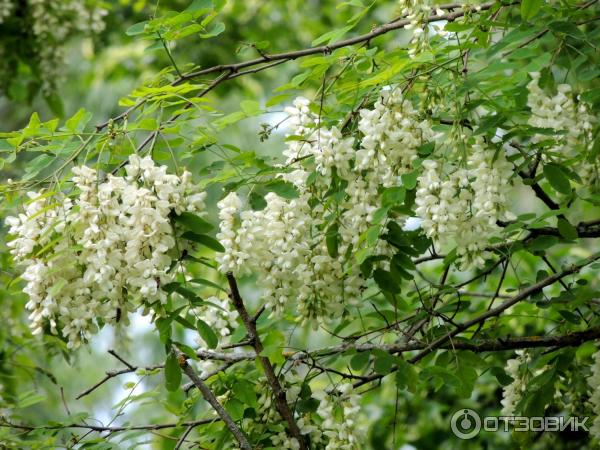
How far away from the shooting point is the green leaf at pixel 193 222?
6.09 ft

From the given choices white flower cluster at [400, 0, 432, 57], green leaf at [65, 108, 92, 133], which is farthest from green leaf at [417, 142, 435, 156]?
green leaf at [65, 108, 92, 133]

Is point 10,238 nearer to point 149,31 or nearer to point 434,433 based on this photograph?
point 149,31

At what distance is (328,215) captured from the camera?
6.83ft

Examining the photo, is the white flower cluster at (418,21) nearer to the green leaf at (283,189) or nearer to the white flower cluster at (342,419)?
the green leaf at (283,189)

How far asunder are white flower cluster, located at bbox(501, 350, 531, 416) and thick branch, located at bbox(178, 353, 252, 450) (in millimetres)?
822

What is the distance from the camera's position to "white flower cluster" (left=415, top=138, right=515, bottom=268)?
1.85m

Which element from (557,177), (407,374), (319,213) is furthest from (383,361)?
(557,177)

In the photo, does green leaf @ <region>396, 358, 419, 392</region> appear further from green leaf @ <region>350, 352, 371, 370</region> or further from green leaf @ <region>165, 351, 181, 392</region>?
green leaf @ <region>165, 351, 181, 392</region>

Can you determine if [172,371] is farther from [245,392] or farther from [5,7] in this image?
[5,7]

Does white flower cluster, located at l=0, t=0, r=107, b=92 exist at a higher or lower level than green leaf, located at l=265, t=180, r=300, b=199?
lower

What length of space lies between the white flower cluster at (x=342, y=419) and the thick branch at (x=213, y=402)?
222 millimetres

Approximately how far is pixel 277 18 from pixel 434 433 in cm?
393

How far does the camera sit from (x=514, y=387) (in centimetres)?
250

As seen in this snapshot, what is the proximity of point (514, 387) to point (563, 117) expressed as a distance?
0.81m
